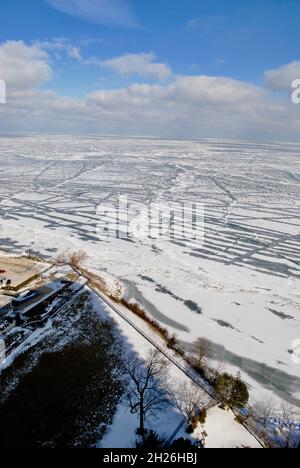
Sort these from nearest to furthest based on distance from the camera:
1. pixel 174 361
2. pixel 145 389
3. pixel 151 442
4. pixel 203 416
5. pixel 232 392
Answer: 1. pixel 151 442
2. pixel 203 416
3. pixel 232 392
4. pixel 145 389
5. pixel 174 361

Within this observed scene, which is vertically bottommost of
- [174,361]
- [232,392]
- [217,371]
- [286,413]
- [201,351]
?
[286,413]

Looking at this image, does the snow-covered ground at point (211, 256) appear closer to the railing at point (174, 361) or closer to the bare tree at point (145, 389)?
the railing at point (174, 361)

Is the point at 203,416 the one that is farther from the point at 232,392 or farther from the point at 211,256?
the point at 211,256

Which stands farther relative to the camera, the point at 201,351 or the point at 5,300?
the point at 5,300

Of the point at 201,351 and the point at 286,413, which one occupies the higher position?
the point at 201,351

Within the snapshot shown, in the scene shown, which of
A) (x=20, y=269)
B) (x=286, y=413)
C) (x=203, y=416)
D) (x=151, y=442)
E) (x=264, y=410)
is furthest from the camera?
(x=20, y=269)

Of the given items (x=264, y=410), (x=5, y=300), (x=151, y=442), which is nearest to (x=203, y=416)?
(x=151, y=442)

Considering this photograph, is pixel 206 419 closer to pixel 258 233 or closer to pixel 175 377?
pixel 175 377
